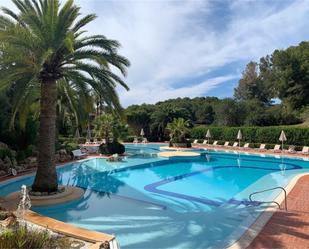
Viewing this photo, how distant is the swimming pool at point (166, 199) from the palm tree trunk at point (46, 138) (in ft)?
4.67

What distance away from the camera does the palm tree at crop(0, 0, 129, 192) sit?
34.9 feet

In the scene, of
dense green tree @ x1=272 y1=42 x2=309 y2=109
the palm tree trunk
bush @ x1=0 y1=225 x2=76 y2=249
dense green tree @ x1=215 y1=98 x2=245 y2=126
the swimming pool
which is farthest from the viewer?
dense green tree @ x1=215 y1=98 x2=245 y2=126

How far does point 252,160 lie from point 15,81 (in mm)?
19134

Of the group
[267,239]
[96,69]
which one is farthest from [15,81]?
[267,239]

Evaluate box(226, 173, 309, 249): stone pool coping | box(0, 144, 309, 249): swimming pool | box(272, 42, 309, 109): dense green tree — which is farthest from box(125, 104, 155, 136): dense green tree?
box(226, 173, 309, 249): stone pool coping

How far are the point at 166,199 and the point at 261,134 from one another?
23.8 meters

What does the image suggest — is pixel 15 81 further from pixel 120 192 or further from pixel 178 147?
pixel 178 147

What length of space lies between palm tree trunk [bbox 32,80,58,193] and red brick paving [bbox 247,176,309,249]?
782cm

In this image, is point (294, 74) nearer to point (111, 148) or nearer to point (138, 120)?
point (138, 120)

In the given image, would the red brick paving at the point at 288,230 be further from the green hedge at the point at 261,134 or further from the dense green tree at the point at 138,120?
the dense green tree at the point at 138,120

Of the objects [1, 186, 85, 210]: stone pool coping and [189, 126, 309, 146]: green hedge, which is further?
[189, 126, 309, 146]: green hedge

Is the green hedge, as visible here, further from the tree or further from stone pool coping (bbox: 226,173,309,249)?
stone pool coping (bbox: 226,173,309,249)

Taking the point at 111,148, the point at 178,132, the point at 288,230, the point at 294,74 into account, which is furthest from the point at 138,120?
the point at 288,230

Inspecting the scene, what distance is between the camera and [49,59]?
36.2ft
